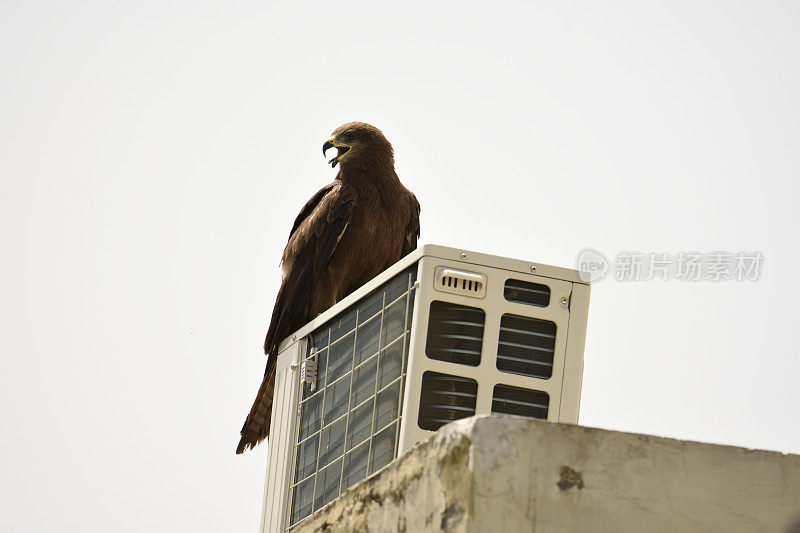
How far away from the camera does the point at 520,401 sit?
11.5 feet

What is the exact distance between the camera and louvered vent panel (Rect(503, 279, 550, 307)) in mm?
3564

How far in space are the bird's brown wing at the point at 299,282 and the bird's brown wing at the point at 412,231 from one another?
0.37 meters

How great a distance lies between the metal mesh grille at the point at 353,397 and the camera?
358 centimetres

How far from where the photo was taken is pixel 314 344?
460 cm

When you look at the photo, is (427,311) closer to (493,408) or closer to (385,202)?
(493,408)

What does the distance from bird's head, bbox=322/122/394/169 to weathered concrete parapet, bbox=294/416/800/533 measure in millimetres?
3557

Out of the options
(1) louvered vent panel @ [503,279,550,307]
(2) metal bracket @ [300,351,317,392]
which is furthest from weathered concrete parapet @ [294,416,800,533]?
(2) metal bracket @ [300,351,317,392]

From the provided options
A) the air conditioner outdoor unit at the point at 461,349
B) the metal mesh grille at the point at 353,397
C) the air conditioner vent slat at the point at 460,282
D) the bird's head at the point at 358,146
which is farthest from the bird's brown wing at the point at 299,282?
the air conditioner vent slat at the point at 460,282

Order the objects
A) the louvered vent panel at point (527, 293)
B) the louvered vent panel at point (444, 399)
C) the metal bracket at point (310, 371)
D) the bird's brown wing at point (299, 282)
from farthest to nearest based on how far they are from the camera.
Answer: the bird's brown wing at point (299, 282)
the metal bracket at point (310, 371)
the louvered vent panel at point (527, 293)
the louvered vent panel at point (444, 399)

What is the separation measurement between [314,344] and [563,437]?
7.95 feet

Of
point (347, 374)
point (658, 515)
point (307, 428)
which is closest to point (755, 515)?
point (658, 515)

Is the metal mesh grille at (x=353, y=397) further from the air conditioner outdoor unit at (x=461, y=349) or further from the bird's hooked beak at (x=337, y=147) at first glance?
the bird's hooked beak at (x=337, y=147)

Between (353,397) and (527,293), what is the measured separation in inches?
31.5

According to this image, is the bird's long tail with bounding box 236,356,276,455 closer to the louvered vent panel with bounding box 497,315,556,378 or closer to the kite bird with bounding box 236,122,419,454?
the kite bird with bounding box 236,122,419,454
